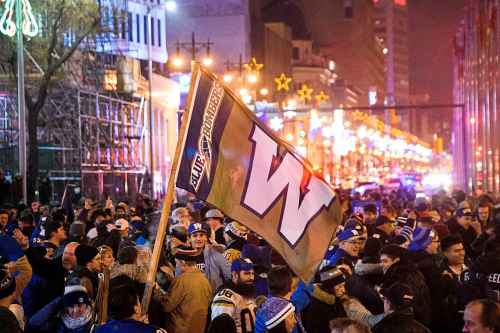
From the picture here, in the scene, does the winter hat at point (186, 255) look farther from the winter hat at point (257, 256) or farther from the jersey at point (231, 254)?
the jersey at point (231, 254)

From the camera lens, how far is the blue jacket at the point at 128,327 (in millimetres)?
5188

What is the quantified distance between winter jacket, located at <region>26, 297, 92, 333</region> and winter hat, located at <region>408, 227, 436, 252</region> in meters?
4.05

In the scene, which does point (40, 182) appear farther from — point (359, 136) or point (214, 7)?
point (359, 136)

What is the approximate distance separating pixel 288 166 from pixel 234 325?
1265mm

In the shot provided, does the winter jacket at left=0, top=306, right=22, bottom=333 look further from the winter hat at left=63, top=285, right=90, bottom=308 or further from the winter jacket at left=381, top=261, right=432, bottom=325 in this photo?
the winter jacket at left=381, top=261, right=432, bottom=325

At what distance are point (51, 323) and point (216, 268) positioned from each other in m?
2.68

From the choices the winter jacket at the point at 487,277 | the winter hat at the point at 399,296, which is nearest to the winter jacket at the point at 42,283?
the winter hat at the point at 399,296

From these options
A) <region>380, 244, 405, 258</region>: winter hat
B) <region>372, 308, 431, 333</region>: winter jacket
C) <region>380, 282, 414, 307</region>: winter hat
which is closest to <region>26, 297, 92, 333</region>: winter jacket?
<region>380, 282, 414, 307</region>: winter hat

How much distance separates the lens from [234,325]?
20.4ft

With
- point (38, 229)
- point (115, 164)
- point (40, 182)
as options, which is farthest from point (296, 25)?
point (38, 229)

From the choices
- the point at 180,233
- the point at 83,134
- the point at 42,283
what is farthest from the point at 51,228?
the point at 83,134

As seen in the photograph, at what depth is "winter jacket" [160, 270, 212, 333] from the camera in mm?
7523

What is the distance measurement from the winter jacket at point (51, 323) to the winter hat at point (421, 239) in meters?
4.05

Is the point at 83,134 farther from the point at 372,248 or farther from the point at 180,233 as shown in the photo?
the point at 372,248
